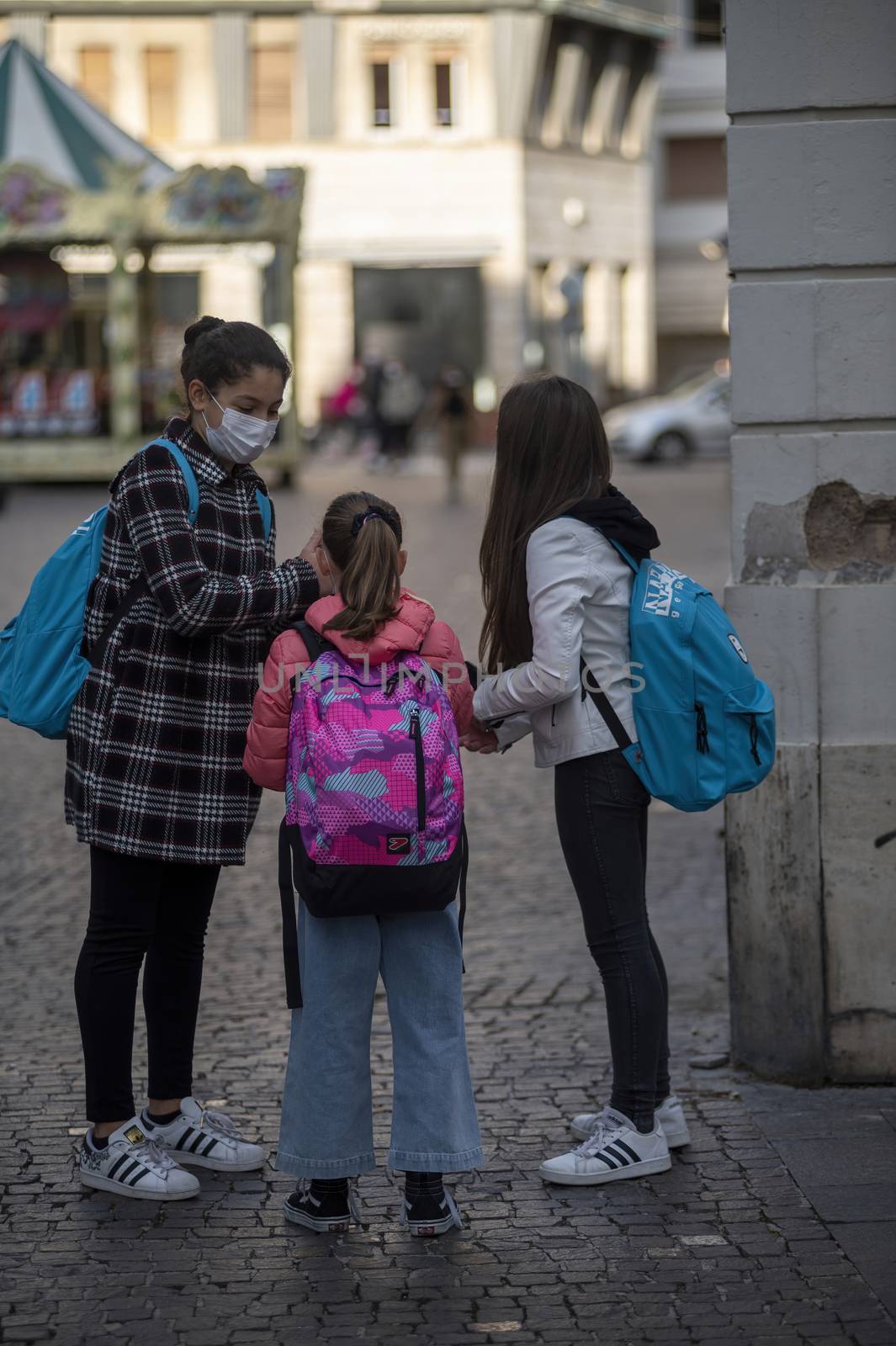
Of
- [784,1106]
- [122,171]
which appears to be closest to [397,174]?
[122,171]

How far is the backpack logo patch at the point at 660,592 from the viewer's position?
4.26m

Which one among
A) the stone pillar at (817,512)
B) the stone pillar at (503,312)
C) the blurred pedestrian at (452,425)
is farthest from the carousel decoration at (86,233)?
the stone pillar at (817,512)

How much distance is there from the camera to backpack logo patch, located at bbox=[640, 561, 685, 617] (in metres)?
4.26

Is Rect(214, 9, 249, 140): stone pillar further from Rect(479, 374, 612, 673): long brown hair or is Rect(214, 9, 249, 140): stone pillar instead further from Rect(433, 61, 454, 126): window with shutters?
Rect(479, 374, 612, 673): long brown hair

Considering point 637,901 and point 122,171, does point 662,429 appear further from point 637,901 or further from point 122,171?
point 637,901

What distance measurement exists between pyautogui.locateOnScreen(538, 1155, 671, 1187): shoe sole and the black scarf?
1.28 metres

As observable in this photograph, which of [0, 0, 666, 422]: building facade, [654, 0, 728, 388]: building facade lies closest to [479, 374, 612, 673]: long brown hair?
[0, 0, 666, 422]: building facade

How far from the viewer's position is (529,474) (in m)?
4.31

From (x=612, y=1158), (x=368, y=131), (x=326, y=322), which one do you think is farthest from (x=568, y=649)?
(x=368, y=131)

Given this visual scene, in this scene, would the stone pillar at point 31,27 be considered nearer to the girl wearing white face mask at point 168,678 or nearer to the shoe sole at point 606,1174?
the girl wearing white face mask at point 168,678

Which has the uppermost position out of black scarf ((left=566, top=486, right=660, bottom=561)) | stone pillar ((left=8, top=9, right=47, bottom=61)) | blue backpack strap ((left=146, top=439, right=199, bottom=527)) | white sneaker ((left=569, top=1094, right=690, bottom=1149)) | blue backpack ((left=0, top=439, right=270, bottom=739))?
stone pillar ((left=8, top=9, right=47, bottom=61))

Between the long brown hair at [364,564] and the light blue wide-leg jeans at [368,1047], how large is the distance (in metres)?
0.58

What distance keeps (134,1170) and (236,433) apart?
1.53 metres

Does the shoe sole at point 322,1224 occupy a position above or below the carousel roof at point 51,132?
below
